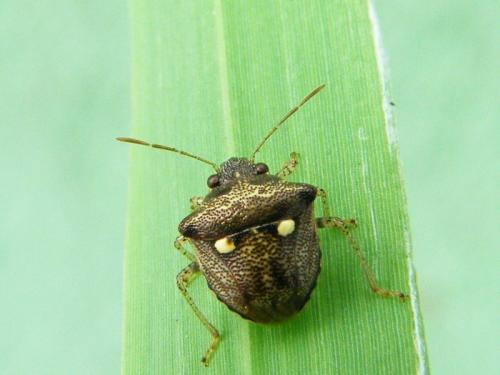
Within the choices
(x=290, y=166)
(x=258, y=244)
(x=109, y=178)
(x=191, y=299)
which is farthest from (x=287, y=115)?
(x=109, y=178)

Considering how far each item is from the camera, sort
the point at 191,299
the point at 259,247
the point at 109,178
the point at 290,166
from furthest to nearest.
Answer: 1. the point at 109,178
2. the point at 290,166
3. the point at 191,299
4. the point at 259,247

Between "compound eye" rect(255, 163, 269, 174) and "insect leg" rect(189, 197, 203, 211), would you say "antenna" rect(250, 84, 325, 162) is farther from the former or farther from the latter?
"insect leg" rect(189, 197, 203, 211)

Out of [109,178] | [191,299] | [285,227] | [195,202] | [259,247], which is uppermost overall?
[109,178]

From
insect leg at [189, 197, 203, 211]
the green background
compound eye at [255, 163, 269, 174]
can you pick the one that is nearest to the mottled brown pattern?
compound eye at [255, 163, 269, 174]

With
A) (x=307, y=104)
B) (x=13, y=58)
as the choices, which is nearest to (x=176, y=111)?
(x=307, y=104)

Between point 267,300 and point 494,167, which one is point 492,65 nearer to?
point 494,167

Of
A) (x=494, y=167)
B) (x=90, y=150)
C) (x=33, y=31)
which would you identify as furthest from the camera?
(x=33, y=31)

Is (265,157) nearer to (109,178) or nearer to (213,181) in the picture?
(213,181)

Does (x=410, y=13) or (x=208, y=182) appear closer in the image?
(x=208, y=182)

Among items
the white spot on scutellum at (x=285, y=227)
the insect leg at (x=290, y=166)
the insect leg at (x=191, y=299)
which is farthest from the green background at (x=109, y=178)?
the white spot on scutellum at (x=285, y=227)
